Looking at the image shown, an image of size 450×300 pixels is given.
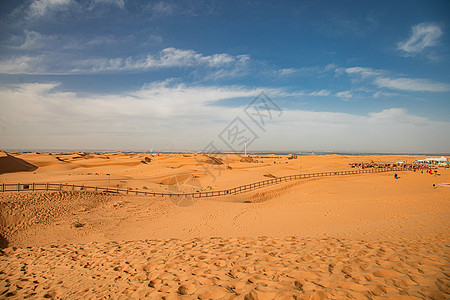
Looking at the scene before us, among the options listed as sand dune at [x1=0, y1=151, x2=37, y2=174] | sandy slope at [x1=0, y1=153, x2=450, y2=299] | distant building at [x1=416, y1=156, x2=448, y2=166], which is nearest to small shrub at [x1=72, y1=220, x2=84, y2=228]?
sandy slope at [x1=0, y1=153, x2=450, y2=299]

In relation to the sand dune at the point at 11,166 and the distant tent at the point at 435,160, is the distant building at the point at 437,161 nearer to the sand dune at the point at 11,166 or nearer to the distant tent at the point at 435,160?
the distant tent at the point at 435,160

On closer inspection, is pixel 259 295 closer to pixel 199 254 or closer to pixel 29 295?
pixel 199 254

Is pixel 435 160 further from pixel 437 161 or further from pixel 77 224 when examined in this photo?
pixel 77 224

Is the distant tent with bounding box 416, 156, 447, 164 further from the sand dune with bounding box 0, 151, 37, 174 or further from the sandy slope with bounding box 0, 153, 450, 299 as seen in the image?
the sand dune with bounding box 0, 151, 37, 174

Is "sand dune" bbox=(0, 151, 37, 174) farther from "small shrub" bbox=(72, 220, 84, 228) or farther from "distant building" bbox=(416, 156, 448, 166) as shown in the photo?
"distant building" bbox=(416, 156, 448, 166)

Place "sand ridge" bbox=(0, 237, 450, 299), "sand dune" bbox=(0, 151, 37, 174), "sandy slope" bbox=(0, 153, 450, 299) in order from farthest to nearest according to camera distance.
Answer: "sand dune" bbox=(0, 151, 37, 174)
"sandy slope" bbox=(0, 153, 450, 299)
"sand ridge" bbox=(0, 237, 450, 299)

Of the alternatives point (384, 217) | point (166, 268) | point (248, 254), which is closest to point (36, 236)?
point (166, 268)

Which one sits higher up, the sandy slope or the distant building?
the distant building

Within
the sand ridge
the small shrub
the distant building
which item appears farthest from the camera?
the distant building

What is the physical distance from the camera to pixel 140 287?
5.93m

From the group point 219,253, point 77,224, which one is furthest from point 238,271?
A: point 77,224

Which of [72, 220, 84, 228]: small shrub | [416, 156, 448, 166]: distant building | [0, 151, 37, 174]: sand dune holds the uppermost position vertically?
[416, 156, 448, 166]: distant building

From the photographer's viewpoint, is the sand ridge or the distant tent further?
the distant tent

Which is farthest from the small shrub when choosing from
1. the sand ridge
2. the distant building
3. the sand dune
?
the distant building
